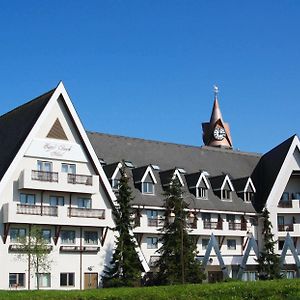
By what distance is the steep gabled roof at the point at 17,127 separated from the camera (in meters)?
44.4

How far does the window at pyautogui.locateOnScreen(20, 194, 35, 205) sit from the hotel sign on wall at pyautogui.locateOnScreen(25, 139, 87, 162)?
113 inches

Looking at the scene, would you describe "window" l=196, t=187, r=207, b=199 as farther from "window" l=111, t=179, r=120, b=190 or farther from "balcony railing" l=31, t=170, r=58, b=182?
"balcony railing" l=31, t=170, r=58, b=182

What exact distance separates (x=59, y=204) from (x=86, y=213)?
202cm

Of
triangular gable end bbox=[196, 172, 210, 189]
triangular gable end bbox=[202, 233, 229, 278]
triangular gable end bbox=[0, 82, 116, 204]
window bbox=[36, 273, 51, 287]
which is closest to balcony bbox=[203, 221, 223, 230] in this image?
triangular gable end bbox=[196, 172, 210, 189]

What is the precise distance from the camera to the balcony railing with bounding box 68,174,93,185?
4547 cm

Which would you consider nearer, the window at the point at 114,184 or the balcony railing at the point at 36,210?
the balcony railing at the point at 36,210

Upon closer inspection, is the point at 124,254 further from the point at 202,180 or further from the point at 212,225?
the point at 202,180

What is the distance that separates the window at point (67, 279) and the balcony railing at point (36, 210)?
4385mm

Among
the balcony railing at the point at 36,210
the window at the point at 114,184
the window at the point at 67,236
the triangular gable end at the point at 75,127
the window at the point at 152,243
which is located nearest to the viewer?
→ the balcony railing at the point at 36,210

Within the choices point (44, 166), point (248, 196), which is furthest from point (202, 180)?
point (44, 166)

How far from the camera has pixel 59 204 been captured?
149 feet

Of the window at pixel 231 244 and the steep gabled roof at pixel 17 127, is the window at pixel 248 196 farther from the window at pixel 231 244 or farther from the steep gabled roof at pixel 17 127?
the steep gabled roof at pixel 17 127

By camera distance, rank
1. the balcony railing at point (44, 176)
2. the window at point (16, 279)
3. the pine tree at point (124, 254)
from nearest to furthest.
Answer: the pine tree at point (124, 254), the window at point (16, 279), the balcony railing at point (44, 176)

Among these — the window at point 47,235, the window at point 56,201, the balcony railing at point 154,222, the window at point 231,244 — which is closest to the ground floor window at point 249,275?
the window at point 231,244
